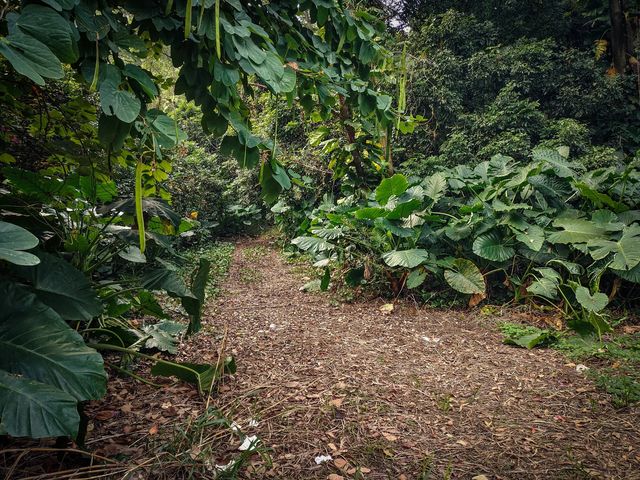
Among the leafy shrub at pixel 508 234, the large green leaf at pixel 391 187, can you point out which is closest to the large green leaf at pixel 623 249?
the leafy shrub at pixel 508 234

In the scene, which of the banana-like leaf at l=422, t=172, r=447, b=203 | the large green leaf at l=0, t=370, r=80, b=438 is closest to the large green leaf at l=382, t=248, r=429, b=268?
the banana-like leaf at l=422, t=172, r=447, b=203

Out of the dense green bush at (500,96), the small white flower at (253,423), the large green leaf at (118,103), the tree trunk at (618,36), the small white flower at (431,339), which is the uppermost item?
the tree trunk at (618,36)

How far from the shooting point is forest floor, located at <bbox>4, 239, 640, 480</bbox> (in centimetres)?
154

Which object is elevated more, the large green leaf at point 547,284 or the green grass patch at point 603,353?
the large green leaf at point 547,284

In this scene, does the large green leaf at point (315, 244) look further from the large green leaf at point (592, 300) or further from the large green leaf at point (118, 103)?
the large green leaf at point (118, 103)

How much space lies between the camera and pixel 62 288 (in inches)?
56.4

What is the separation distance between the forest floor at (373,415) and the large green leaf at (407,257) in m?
0.72

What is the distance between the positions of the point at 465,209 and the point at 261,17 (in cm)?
288

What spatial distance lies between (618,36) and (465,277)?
24.4 ft

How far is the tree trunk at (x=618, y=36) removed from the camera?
24.9 ft

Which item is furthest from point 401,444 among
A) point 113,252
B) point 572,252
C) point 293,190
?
point 293,190

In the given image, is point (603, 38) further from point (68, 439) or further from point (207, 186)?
point (68, 439)

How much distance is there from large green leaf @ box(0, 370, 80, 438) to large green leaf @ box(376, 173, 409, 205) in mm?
3297

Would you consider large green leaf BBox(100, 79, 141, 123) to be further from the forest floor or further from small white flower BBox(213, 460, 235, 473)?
small white flower BBox(213, 460, 235, 473)
